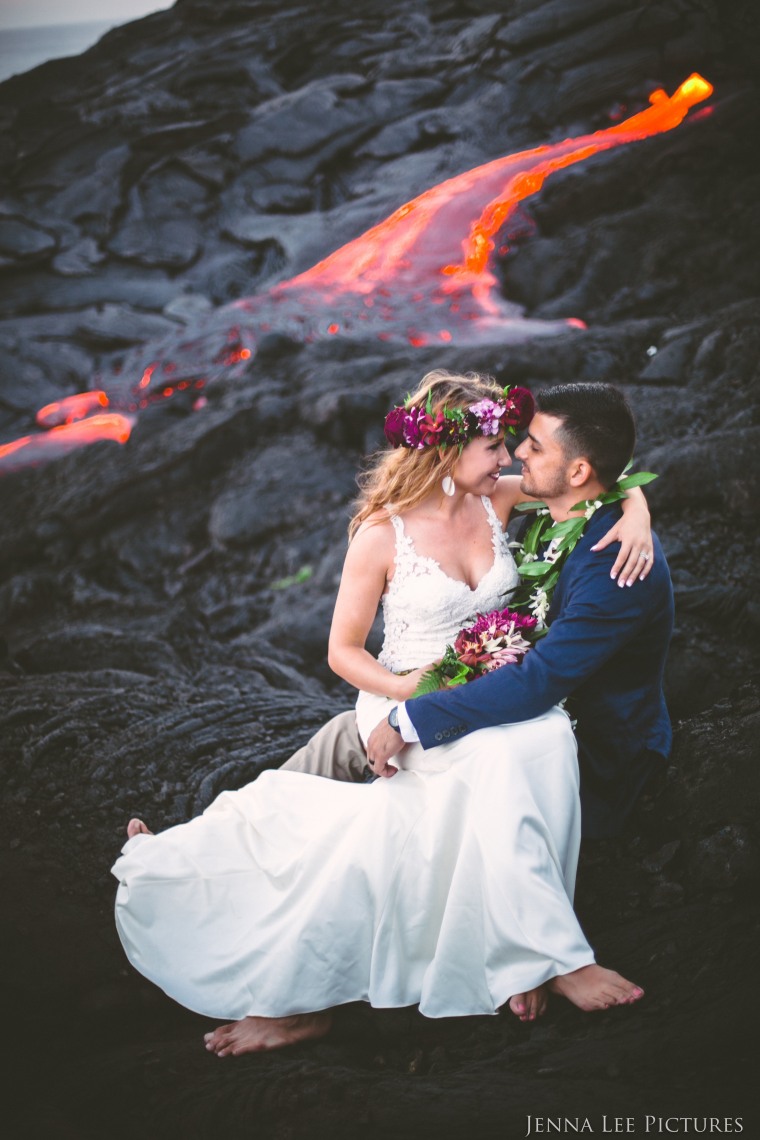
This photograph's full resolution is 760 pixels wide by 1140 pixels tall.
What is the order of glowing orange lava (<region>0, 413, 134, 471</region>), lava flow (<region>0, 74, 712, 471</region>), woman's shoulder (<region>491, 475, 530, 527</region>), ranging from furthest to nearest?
lava flow (<region>0, 74, 712, 471</region>)
glowing orange lava (<region>0, 413, 134, 471</region>)
woman's shoulder (<region>491, 475, 530, 527</region>)

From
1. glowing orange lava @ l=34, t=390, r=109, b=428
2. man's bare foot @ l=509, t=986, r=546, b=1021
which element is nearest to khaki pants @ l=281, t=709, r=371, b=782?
man's bare foot @ l=509, t=986, r=546, b=1021

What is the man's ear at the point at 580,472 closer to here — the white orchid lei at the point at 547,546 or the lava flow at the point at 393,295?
the white orchid lei at the point at 547,546

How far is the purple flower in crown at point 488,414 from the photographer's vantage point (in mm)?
2814

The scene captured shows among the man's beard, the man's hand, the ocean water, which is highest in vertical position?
the ocean water

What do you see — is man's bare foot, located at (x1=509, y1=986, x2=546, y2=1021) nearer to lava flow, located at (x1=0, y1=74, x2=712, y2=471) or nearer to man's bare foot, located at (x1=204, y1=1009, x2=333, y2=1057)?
man's bare foot, located at (x1=204, y1=1009, x2=333, y2=1057)

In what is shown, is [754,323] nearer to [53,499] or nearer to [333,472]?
[333,472]

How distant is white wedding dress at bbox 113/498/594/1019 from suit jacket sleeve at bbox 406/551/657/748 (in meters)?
0.06

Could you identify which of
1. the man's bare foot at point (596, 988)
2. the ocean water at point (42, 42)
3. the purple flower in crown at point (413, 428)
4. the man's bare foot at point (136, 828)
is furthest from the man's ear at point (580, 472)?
the ocean water at point (42, 42)

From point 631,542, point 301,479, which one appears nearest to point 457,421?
Result: point 631,542

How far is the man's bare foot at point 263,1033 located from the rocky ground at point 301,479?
0.05 m

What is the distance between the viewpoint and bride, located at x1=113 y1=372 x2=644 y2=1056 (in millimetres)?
2357

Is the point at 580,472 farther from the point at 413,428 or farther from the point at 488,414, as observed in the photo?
the point at 413,428

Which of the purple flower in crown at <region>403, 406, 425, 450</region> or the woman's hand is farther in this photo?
the purple flower in crown at <region>403, 406, 425, 450</region>

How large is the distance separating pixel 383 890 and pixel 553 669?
2.60 feet
